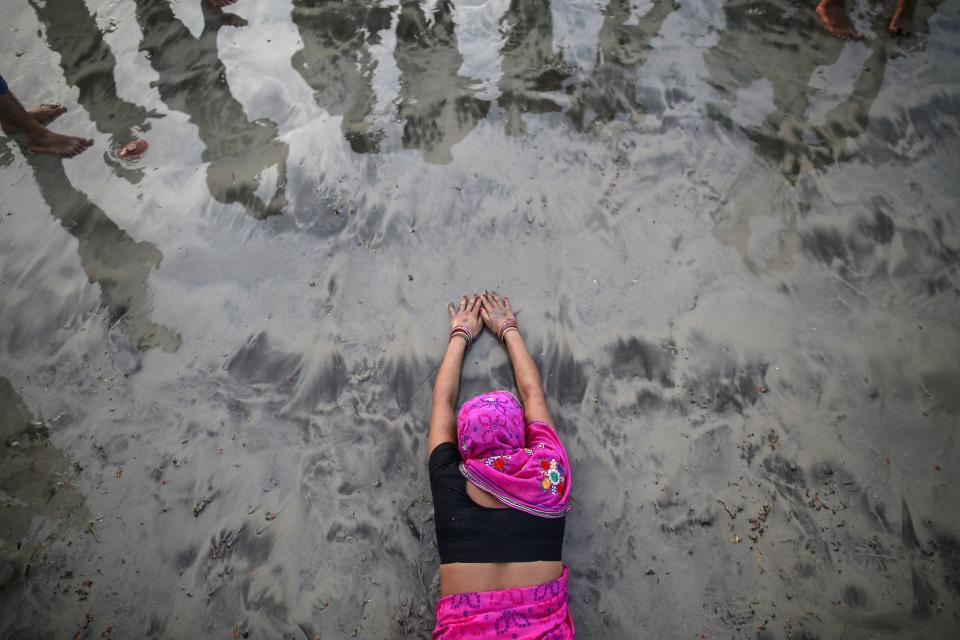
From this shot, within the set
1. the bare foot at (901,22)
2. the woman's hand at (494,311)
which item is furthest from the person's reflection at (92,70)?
the bare foot at (901,22)

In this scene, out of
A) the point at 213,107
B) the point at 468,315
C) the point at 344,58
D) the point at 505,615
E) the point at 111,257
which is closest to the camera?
the point at 505,615

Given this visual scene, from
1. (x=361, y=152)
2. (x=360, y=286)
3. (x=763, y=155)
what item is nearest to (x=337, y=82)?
(x=361, y=152)

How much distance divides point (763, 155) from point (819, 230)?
58 centimetres

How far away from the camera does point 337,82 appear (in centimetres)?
337

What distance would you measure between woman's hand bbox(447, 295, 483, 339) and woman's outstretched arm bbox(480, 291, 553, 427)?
3 cm

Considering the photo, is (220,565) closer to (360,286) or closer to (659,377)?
(360,286)

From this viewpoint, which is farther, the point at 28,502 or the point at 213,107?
the point at 213,107

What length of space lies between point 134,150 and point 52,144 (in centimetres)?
58

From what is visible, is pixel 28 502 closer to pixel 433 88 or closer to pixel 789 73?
pixel 433 88

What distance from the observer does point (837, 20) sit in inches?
136

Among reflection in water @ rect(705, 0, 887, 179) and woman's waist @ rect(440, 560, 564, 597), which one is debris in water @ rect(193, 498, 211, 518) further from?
reflection in water @ rect(705, 0, 887, 179)

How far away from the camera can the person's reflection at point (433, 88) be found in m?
3.09

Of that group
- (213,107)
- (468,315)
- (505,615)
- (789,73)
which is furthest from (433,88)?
(505,615)

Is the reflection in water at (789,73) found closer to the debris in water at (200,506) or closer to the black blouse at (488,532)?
the black blouse at (488,532)
